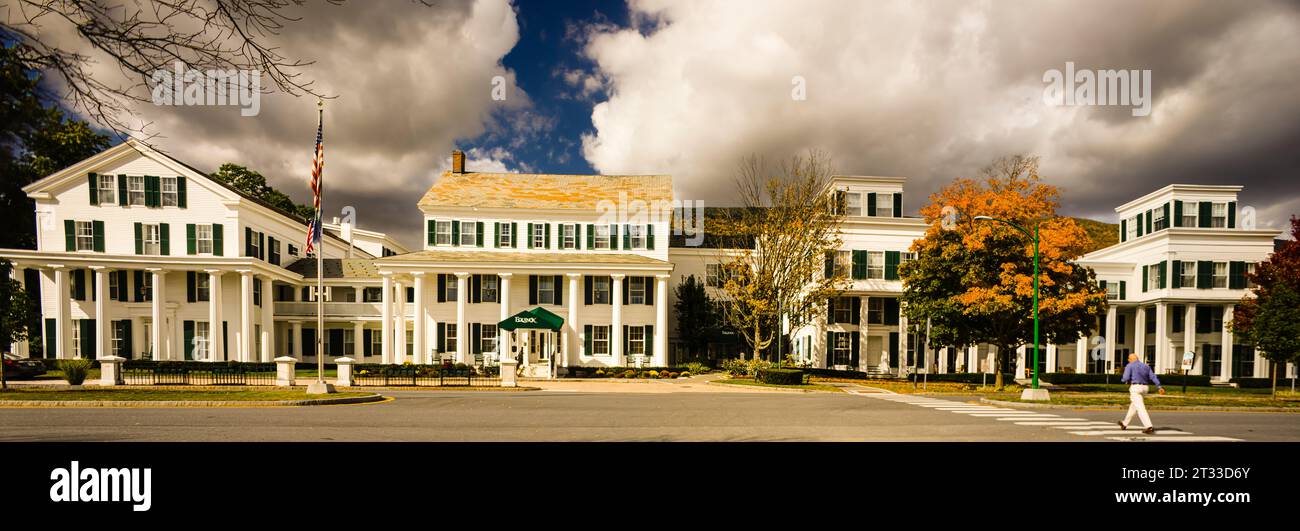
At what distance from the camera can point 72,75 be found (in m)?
6.32

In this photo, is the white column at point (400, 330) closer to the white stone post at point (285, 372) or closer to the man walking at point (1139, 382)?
the white stone post at point (285, 372)

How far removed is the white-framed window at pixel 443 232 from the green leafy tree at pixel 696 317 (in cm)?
1650

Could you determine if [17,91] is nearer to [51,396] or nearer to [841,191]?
[51,396]

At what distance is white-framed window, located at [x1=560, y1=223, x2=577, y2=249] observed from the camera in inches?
1476

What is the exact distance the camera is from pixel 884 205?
3966 cm

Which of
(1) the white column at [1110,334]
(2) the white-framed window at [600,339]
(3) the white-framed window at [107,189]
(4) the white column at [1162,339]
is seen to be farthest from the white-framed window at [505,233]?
(4) the white column at [1162,339]

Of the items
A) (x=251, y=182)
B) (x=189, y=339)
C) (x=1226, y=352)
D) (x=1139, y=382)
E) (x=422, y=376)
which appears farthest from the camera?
(x=251, y=182)

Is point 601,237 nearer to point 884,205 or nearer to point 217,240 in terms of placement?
point 884,205

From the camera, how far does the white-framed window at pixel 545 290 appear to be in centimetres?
3562

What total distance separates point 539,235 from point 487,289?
4.77m

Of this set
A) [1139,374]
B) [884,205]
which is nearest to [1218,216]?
[884,205]
